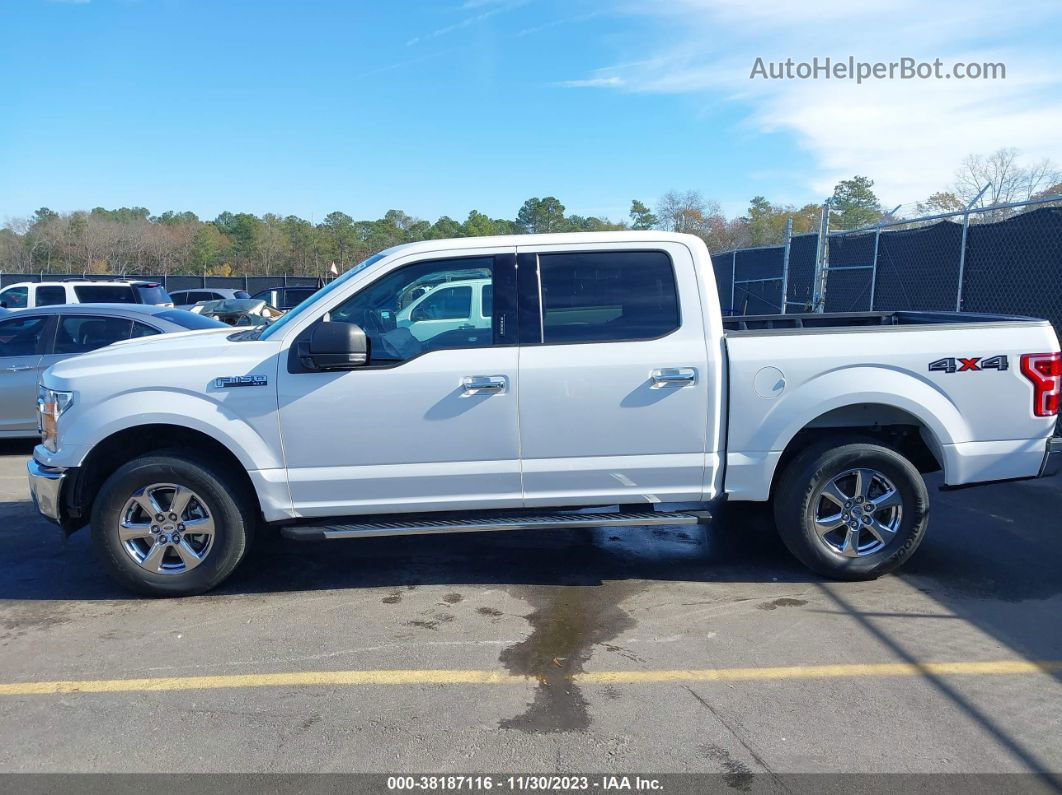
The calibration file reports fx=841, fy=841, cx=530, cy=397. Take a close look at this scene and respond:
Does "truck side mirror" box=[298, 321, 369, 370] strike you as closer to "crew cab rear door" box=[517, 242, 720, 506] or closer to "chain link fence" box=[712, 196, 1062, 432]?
Result: "crew cab rear door" box=[517, 242, 720, 506]

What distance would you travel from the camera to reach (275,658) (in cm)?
425

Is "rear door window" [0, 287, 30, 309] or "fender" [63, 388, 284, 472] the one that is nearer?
"fender" [63, 388, 284, 472]

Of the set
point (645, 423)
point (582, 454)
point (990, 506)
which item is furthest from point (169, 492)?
point (990, 506)

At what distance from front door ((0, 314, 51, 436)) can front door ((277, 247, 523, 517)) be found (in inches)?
220

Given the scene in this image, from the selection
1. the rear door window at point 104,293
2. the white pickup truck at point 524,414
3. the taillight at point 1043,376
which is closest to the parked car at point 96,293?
the rear door window at point 104,293

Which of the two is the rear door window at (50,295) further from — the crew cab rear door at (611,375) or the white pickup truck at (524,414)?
the crew cab rear door at (611,375)

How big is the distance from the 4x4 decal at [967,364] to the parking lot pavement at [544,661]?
1202mm

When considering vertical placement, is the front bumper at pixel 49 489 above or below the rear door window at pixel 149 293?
below

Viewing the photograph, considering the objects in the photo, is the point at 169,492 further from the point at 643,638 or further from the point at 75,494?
the point at 643,638

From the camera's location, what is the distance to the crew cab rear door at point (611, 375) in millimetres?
4844

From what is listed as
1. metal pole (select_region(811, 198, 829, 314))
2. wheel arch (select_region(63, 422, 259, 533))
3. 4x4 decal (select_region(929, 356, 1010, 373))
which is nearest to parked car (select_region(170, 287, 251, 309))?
metal pole (select_region(811, 198, 829, 314))

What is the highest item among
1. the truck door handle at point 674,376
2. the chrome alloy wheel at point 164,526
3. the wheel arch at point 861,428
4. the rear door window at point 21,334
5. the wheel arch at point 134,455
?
the truck door handle at point 674,376

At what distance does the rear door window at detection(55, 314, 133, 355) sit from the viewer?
30.0ft

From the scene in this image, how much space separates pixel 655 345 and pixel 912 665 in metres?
2.13
